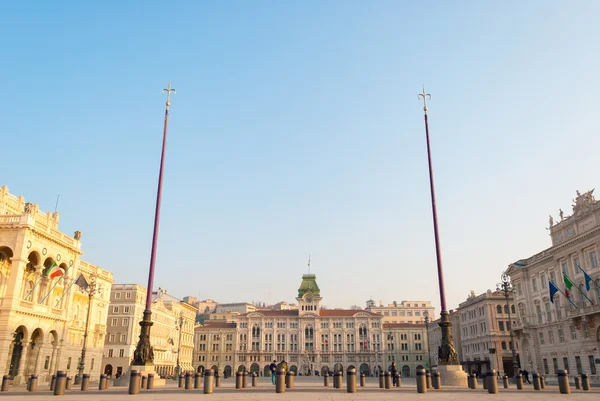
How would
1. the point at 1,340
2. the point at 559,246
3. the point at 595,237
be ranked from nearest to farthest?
the point at 1,340, the point at 595,237, the point at 559,246

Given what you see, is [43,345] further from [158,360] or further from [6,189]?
[158,360]

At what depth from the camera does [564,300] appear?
2195 inches

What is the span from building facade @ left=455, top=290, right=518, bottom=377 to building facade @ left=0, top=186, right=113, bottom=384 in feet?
200

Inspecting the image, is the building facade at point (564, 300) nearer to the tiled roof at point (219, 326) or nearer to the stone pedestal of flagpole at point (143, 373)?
the stone pedestal of flagpole at point (143, 373)

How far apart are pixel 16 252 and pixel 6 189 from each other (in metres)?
7.45

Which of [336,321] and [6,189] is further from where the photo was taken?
[336,321]

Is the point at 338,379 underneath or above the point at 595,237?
underneath

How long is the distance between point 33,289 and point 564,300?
2265 inches

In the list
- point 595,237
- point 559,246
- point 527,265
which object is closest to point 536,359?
point 527,265

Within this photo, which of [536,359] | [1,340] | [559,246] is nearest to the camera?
[1,340]

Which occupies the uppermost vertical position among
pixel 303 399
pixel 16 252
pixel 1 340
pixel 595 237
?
pixel 595 237

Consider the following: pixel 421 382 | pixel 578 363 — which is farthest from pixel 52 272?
pixel 578 363

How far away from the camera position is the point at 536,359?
6275cm

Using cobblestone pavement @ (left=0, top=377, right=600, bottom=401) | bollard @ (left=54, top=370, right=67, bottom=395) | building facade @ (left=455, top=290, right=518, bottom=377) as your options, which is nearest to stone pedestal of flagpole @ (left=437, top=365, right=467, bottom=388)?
cobblestone pavement @ (left=0, top=377, right=600, bottom=401)
